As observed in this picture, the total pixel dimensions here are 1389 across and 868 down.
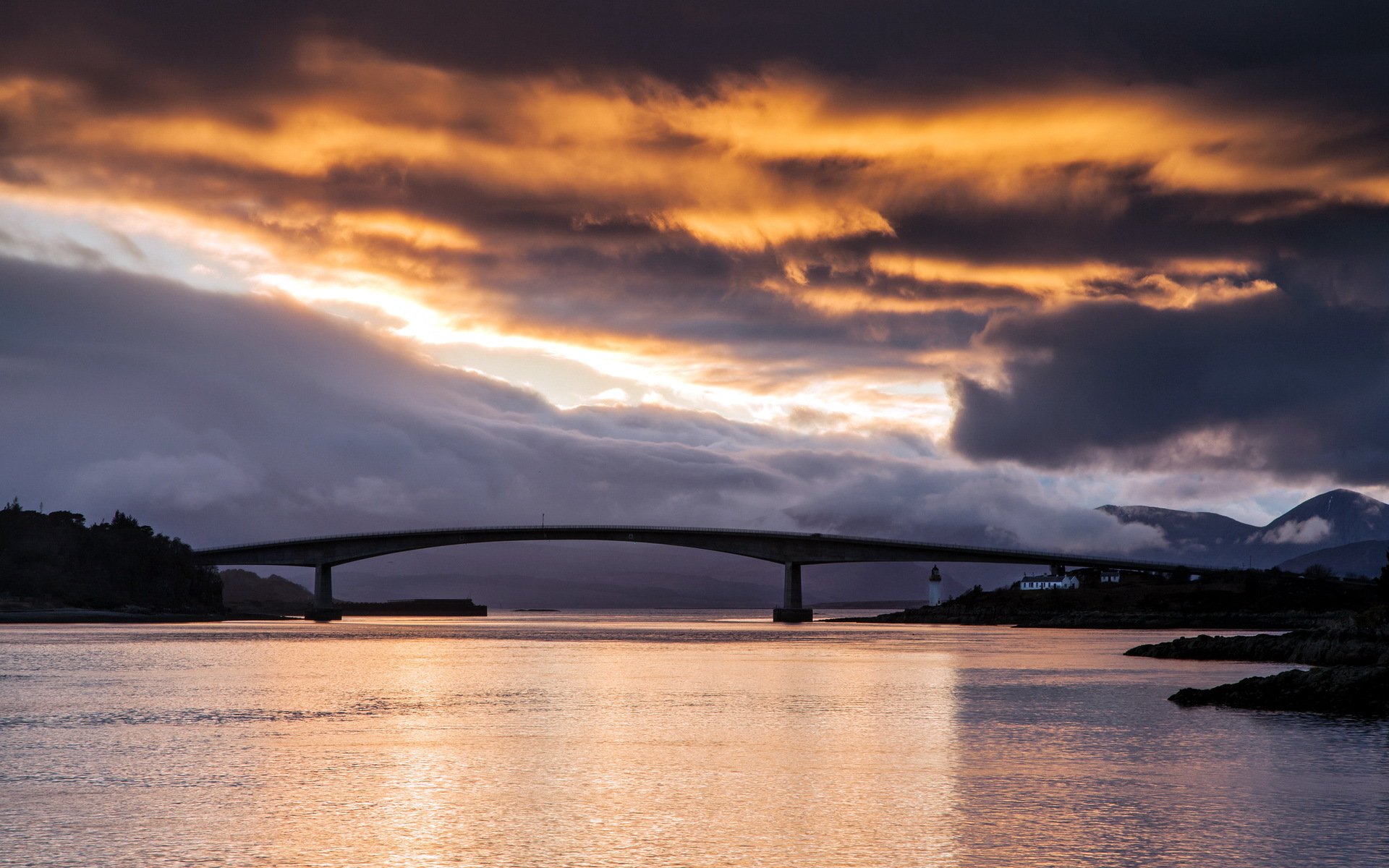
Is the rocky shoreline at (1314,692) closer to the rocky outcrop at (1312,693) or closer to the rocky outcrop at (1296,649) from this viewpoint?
the rocky outcrop at (1312,693)

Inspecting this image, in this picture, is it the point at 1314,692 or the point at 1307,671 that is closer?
the point at 1314,692

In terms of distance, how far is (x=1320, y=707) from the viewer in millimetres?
49688

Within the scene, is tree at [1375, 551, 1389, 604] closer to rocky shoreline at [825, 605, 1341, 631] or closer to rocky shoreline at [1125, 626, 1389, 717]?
rocky shoreline at [825, 605, 1341, 631]

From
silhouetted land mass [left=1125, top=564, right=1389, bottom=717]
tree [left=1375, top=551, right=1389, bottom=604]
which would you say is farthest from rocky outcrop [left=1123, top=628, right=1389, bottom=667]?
tree [left=1375, top=551, right=1389, bottom=604]

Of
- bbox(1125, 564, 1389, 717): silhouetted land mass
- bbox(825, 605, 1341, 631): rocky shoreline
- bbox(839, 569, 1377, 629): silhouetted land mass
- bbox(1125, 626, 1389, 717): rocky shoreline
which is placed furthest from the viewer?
bbox(839, 569, 1377, 629): silhouetted land mass

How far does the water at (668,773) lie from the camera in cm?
2323

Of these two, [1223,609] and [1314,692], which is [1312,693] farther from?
[1223,609]

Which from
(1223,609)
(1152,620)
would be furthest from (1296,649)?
(1223,609)

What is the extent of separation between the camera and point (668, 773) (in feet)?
106

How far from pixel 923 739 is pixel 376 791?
17326 millimetres

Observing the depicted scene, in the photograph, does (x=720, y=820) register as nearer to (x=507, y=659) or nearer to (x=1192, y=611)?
(x=507, y=659)

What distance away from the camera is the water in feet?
76.2

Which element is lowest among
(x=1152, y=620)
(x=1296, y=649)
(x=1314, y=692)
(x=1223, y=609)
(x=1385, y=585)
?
(x=1152, y=620)

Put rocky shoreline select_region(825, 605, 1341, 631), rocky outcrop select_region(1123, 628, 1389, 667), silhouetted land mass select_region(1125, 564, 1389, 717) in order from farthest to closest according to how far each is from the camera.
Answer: rocky shoreline select_region(825, 605, 1341, 631)
rocky outcrop select_region(1123, 628, 1389, 667)
silhouetted land mass select_region(1125, 564, 1389, 717)
